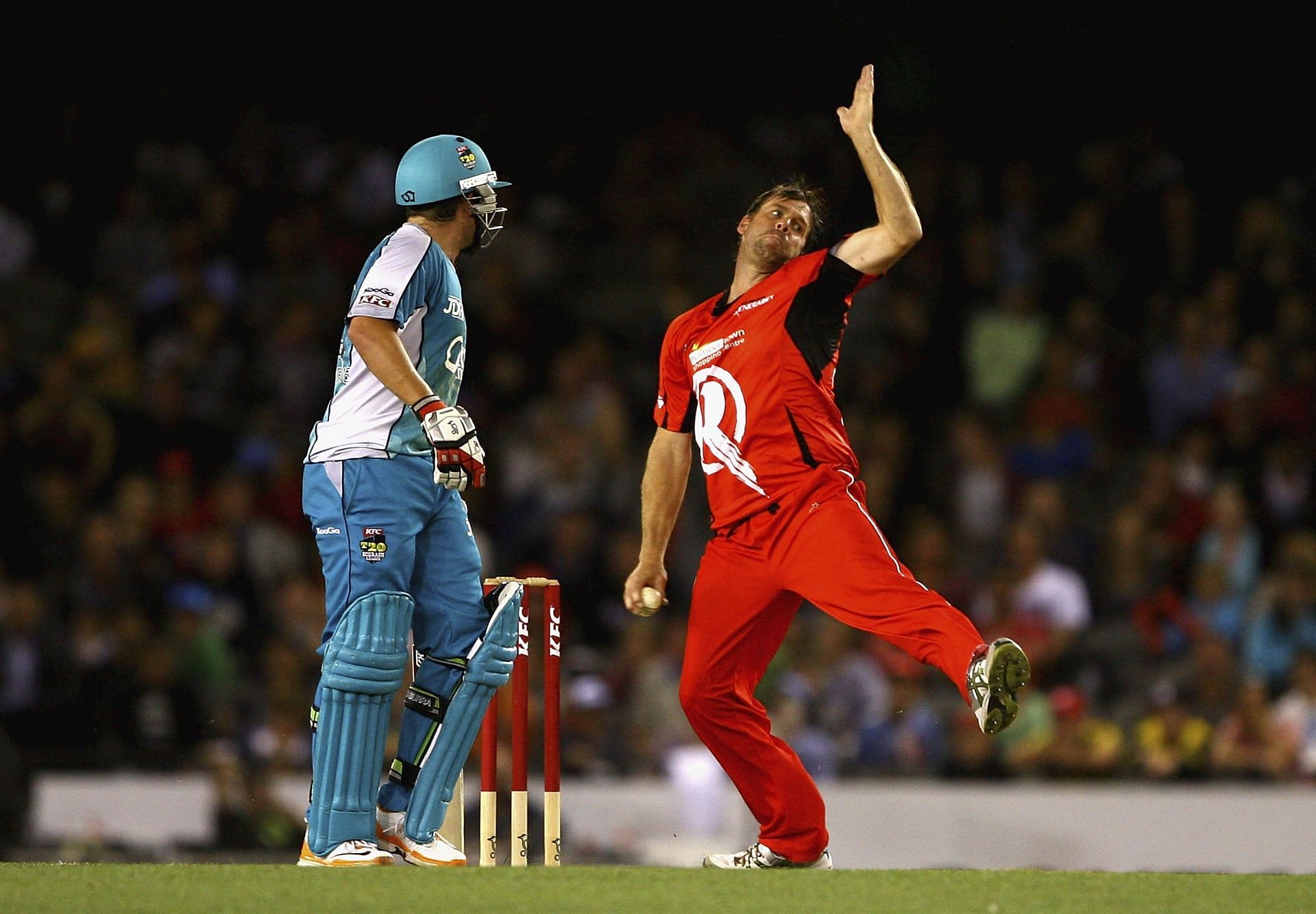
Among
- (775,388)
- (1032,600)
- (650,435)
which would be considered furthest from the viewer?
(650,435)

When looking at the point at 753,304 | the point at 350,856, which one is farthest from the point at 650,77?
the point at 350,856

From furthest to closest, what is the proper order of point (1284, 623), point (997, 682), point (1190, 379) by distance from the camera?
point (1190, 379) < point (1284, 623) < point (997, 682)

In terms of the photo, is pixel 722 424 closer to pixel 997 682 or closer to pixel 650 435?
pixel 997 682

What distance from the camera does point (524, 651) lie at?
17.5ft

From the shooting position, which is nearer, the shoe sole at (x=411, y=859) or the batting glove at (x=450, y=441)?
the batting glove at (x=450, y=441)

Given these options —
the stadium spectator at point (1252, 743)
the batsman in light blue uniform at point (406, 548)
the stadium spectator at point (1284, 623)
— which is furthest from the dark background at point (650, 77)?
the batsman in light blue uniform at point (406, 548)

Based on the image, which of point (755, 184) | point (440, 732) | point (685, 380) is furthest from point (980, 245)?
point (440, 732)

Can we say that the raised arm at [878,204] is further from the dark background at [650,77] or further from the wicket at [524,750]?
the dark background at [650,77]

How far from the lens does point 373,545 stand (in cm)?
462

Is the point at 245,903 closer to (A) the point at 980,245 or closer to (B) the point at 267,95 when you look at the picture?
(A) the point at 980,245

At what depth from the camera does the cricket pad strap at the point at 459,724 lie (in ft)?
15.9

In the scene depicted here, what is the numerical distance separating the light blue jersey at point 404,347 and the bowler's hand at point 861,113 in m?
1.09

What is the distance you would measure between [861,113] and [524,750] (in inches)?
78.0

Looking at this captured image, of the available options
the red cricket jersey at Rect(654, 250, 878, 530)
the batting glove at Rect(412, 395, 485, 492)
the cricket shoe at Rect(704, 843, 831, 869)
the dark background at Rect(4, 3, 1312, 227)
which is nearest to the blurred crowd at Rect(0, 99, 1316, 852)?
the dark background at Rect(4, 3, 1312, 227)
